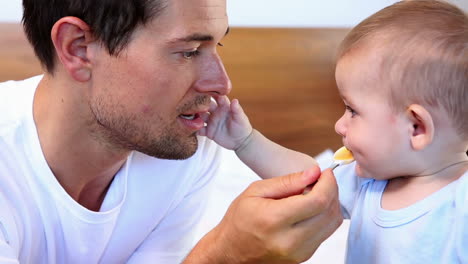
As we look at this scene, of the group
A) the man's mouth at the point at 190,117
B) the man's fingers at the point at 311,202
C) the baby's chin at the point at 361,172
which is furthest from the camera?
the man's mouth at the point at 190,117

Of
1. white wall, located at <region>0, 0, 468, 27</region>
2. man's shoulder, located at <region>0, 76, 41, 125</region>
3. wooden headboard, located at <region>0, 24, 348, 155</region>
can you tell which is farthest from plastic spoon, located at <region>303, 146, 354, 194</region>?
white wall, located at <region>0, 0, 468, 27</region>

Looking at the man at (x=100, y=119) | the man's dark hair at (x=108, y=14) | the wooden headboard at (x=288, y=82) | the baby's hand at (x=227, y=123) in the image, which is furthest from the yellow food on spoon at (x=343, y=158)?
the wooden headboard at (x=288, y=82)

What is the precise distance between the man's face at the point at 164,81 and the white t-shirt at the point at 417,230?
411 millimetres

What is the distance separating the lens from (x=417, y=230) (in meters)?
1.00

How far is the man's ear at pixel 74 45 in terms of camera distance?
1240mm

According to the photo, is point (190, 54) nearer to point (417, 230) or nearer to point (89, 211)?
point (89, 211)

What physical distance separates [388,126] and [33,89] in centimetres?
79

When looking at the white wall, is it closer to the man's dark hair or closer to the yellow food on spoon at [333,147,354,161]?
the man's dark hair

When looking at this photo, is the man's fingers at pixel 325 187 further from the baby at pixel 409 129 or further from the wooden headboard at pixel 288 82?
the wooden headboard at pixel 288 82

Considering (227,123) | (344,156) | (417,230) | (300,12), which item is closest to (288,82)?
(300,12)

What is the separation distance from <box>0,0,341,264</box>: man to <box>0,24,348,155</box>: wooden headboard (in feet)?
3.47

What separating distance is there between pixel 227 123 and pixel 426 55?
527mm

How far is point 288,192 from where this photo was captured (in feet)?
3.33

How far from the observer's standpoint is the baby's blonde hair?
0.96 m
